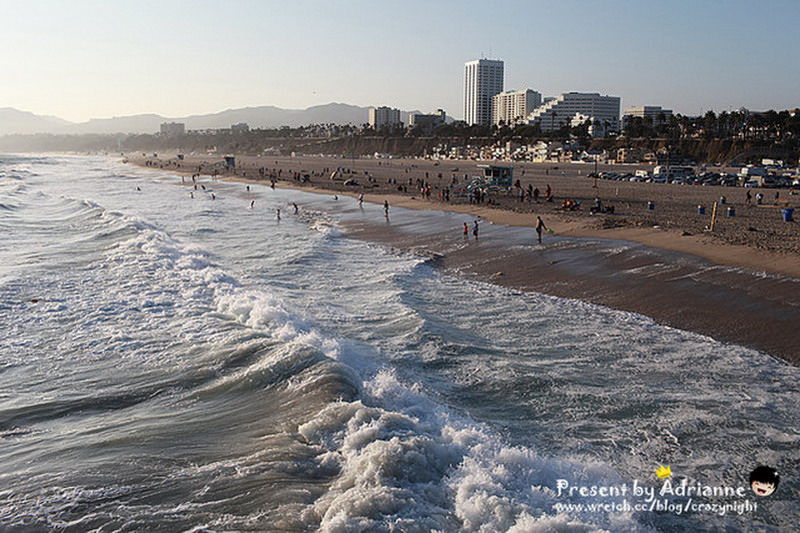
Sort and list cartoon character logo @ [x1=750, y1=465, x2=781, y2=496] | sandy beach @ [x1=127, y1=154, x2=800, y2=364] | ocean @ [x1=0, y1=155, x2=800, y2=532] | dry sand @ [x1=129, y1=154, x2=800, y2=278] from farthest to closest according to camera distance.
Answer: dry sand @ [x1=129, y1=154, x2=800, y2=278] < sandy beach @ [x1=127, y1=154, x2=800, y2=364] < cartoon character logo @ [x1=750, y1=465, x2=781, y2=496] < ocean @ [x1=0, y1=155, x2=800, y2=532]

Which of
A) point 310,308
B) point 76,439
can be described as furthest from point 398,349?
point 76,439

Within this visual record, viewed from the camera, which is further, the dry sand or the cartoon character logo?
the dry sand

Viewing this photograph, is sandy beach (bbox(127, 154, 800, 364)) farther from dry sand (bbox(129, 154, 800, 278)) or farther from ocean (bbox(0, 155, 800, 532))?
ocean (bbox(0, 155, 800, 532))

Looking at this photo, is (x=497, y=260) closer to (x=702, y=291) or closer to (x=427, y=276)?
(x=427, y=276)

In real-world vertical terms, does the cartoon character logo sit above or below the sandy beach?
below

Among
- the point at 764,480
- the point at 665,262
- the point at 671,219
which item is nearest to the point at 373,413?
the point at 764,480

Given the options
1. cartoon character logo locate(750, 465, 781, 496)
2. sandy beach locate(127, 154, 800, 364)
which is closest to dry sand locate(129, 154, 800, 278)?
sandy beach locate(127, 154, 800, 364)
